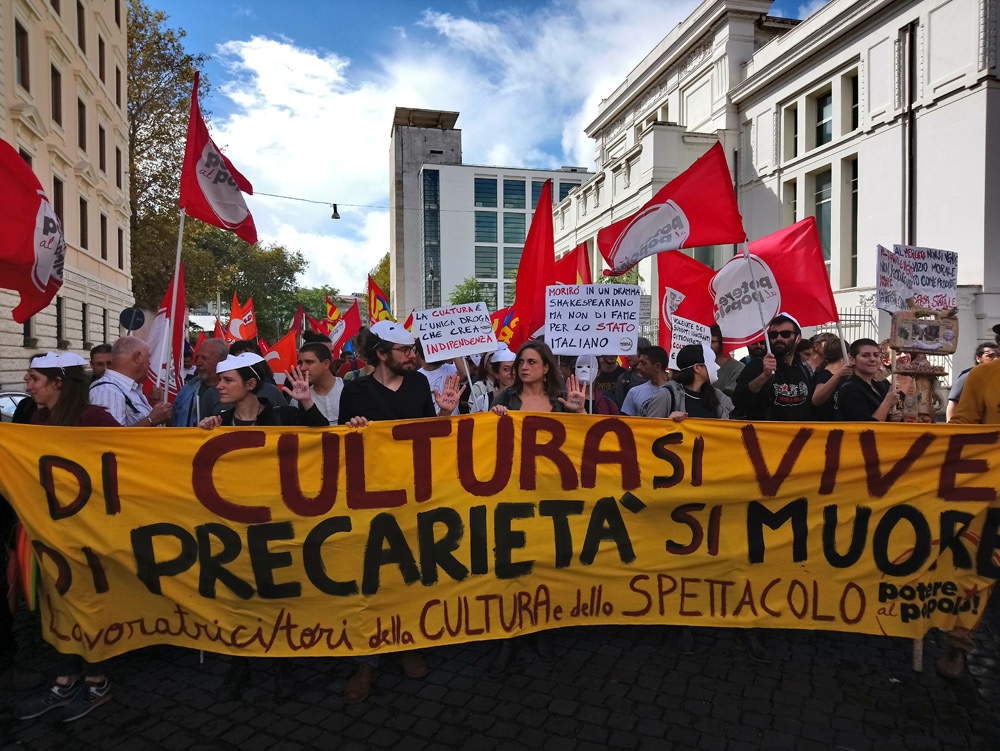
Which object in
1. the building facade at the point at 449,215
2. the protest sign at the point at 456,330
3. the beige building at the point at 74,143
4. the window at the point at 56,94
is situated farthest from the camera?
the building facade at the point at 449,215

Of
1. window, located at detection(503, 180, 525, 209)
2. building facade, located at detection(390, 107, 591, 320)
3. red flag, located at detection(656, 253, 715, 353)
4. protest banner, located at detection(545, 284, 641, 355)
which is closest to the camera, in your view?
protest banner, located at detection(545, 284, 641, 355)

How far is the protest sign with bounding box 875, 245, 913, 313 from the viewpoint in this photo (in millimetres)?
5637

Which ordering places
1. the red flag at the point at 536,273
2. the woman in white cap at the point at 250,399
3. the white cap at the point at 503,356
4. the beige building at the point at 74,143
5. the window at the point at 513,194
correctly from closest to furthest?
the woman in white cap at the point at 250,399
the white cap at the point at 503,356
the red flag at the point at 536,273
the beige building at the point at 74,143
the window at the point at 513,194

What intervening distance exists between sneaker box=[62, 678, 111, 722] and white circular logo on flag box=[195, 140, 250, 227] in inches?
147

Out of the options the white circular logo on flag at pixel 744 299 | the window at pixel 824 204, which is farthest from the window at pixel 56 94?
the window at pixel 824 204

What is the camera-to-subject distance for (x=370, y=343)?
458 centimetres

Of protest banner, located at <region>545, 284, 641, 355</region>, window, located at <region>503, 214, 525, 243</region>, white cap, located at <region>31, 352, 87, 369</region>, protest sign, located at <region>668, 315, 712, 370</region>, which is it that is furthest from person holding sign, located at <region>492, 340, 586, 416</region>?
window, located at <region>503, 214, 525, 243</region>

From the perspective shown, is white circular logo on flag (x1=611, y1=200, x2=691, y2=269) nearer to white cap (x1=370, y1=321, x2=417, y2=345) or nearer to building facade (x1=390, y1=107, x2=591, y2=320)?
white cap (x1=370, y1=321, x2=417, y2=345)

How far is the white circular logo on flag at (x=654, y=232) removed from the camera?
19.5ft

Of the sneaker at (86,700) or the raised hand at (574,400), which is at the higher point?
the raised hand at (574,400)

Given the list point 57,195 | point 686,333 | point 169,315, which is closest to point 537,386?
point 686,333

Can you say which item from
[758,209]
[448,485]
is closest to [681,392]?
[448,485]

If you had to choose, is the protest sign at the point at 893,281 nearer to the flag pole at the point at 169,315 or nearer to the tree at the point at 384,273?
the flag pole at the point at 169,315

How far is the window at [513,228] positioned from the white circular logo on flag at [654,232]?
220ft
